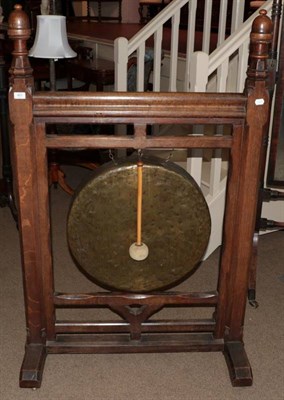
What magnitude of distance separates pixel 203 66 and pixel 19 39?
3.48ft

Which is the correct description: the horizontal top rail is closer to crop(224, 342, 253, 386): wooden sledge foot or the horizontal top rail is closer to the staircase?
the staircase

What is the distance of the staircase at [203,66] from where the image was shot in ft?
8.42

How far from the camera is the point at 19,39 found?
167 centimetres

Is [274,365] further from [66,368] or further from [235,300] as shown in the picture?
[66,368]

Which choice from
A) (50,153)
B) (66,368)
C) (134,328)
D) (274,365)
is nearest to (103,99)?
(134,328)

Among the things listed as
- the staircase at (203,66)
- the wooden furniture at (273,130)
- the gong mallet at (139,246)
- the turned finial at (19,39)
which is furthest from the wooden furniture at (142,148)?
the staircase at (203,66)

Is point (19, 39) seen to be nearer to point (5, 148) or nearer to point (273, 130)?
point (273, 130)

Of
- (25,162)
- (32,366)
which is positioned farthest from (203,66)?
(32,366)

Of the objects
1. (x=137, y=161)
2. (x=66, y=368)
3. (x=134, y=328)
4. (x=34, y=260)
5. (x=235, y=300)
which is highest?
(x=137, y=161)

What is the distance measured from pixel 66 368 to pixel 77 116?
97 cm

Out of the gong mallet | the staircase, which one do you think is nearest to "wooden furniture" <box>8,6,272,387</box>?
the gong mallet

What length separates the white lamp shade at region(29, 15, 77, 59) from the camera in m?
2.89

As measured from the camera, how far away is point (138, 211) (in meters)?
1.82

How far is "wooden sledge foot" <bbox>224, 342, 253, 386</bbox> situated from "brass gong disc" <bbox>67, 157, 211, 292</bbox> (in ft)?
1.22
